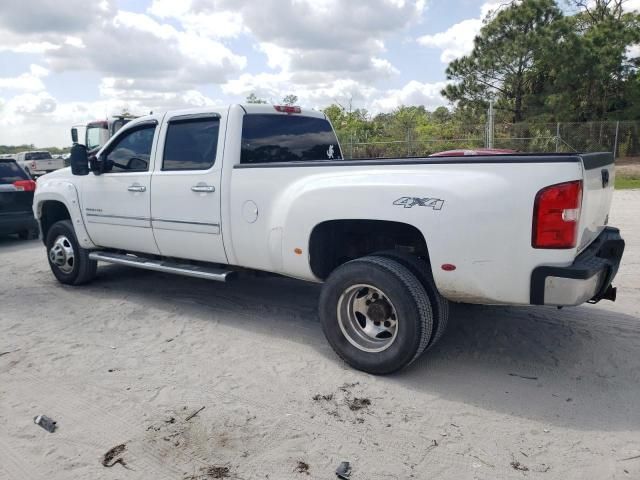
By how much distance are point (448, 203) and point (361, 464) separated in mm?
1612

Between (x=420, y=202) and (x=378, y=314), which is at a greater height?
(x=420, y=202)

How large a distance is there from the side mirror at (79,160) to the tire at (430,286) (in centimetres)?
359

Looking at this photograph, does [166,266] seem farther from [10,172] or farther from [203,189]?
[10,172]

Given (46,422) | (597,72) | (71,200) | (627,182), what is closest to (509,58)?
(597,72)

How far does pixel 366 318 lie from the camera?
3.99 m

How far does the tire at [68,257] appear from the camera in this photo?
20.5 ft

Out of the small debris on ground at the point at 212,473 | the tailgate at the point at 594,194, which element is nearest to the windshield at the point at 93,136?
the tailgate at the point at 594,194

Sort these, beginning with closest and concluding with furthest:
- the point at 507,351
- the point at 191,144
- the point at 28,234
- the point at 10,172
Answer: the point at 507,351 → the point at 191,144 → the point at 10,172 → the point at 28,234

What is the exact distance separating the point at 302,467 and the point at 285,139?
10.6ft

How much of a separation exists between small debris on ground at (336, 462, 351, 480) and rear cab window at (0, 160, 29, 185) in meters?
9.17

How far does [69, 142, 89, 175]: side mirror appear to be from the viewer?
5.63m

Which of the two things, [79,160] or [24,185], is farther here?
[24,185]

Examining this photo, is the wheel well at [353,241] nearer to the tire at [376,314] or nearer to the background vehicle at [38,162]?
the tire at [376,314]

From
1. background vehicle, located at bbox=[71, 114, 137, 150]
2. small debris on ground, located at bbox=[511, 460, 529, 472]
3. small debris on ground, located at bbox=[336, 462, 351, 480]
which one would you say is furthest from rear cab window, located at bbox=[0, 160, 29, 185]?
small debris on ground, located at bbox=[511, 460, 529, 472]
